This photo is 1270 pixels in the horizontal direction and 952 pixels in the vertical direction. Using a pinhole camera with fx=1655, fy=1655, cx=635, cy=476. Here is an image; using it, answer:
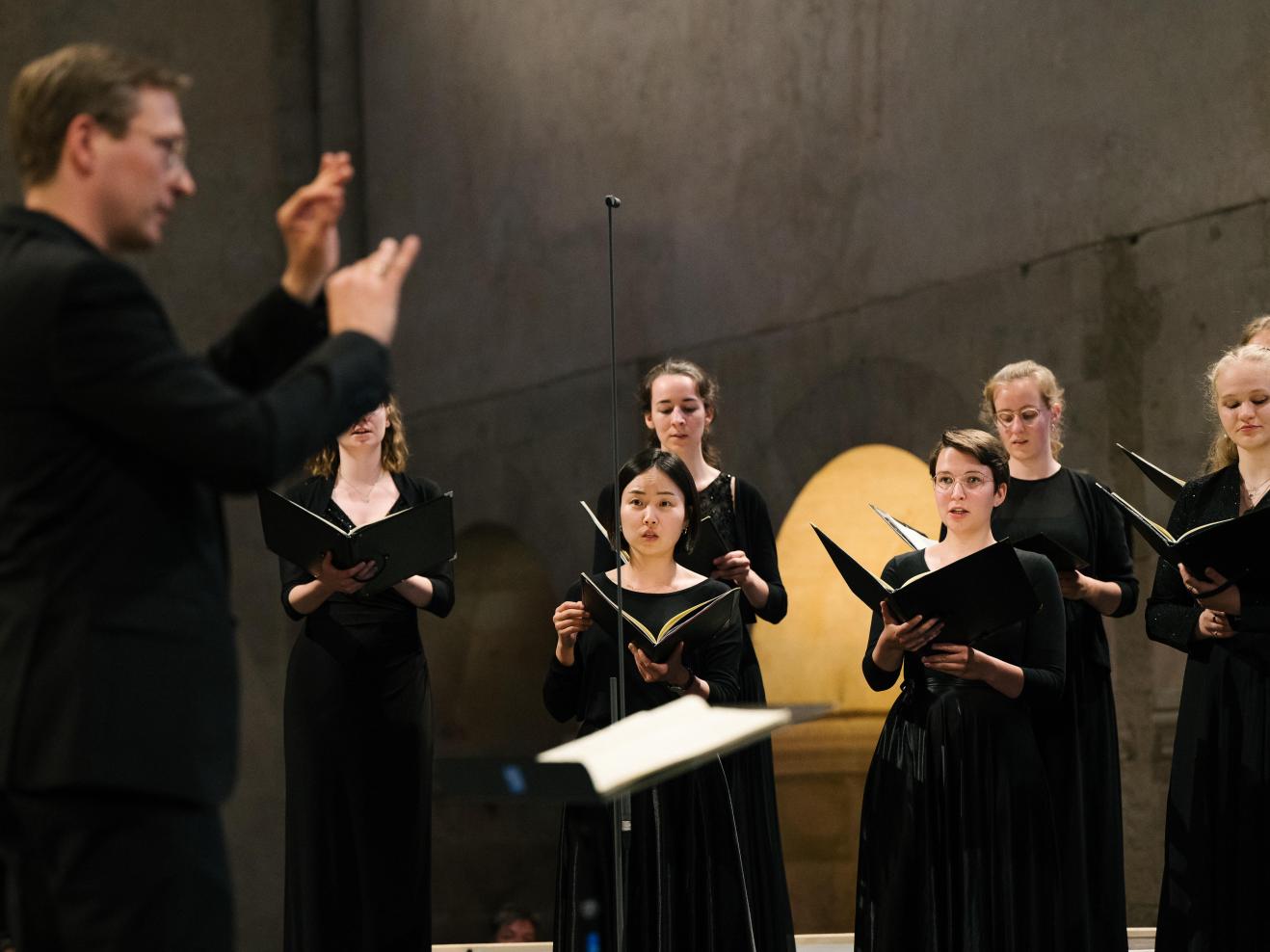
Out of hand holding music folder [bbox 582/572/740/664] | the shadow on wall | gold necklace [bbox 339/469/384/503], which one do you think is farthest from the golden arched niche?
hand holding music folder [bbox 582/572/740/664]

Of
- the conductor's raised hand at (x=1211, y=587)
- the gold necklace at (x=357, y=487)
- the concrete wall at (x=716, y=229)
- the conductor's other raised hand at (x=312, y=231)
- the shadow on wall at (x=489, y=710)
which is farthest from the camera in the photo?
the shadow on wall at (x=489, y=710)

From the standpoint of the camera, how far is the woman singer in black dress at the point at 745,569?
4.42m

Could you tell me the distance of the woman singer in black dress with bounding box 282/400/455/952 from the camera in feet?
14.3

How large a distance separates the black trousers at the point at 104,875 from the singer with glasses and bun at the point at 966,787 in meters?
2.23

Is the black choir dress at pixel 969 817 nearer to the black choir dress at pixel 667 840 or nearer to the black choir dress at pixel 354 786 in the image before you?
the black choir dress at pixel 667 840

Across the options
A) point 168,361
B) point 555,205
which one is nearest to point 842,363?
point 555,205

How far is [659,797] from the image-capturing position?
161 inches

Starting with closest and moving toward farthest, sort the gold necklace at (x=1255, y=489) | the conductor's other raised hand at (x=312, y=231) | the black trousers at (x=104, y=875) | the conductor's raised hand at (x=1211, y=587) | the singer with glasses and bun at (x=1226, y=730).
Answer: the black trousers at (x=104, y=875) → the conductor's other raised hand at (x=312, y=231) → the conductor's raised hand at (x=1211, y=587) → the singer with glasses and bun at (x=1226, y=730) → the gold necklace at (x=1255, y=489)

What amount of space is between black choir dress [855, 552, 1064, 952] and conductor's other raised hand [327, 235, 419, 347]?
6.90ft

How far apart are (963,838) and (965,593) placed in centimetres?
69

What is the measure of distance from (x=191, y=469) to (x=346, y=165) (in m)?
0.57

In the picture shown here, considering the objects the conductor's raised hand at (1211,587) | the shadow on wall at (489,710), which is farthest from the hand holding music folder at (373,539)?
the shadow on wall at (489,710)

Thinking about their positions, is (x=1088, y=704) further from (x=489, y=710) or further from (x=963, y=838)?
(x=489, y=710)

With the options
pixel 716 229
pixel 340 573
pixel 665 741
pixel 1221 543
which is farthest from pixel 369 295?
pixel 716 229
